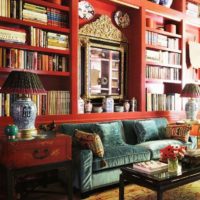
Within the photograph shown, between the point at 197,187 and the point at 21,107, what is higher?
the point at 21,107

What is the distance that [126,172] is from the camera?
266 cm

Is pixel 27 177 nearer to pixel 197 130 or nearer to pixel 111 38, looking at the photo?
pixel 111 38

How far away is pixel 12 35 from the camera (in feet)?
10.7

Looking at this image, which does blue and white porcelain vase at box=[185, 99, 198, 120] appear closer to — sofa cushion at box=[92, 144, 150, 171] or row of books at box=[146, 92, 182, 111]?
row of books at box=[146, 92, 182, 111]

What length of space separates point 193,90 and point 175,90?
2.32 ft

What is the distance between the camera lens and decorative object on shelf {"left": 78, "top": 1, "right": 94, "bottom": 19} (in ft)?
13.4

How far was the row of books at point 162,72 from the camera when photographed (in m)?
4.73

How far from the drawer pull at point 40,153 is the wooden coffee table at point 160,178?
2.51 feet

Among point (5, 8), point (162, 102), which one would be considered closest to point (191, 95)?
point (162, 102)

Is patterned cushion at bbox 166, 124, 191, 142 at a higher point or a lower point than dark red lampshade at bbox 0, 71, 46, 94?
lower

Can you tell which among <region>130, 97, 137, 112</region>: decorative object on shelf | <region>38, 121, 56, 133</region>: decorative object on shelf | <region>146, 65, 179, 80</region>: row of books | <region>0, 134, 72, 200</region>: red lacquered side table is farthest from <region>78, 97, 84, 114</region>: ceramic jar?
<region>146, 65, 179, 80</region>: row of books

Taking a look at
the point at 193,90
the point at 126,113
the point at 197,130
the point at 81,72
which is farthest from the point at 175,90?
the point at 81,72

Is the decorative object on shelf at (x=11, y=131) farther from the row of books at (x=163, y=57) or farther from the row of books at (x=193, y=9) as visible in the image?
the row of books at (x=193, y=9)

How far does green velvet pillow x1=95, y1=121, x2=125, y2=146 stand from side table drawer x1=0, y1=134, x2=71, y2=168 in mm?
845
